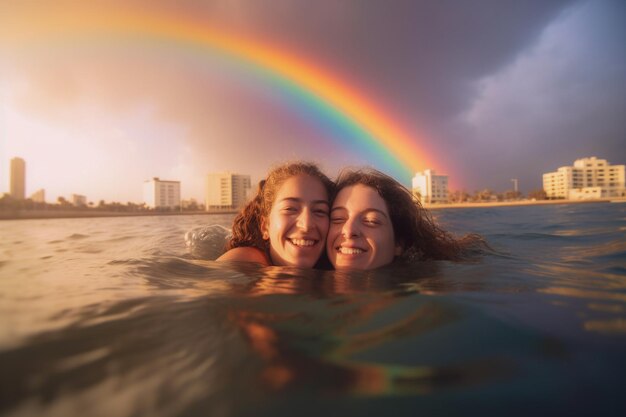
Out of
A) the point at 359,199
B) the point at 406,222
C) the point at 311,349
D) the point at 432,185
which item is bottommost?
the point at 311,349

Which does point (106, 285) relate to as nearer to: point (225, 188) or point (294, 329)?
point (294, 329)

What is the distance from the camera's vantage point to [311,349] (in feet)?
4.45

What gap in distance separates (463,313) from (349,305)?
686 millimetres

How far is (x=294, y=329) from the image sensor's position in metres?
1.59

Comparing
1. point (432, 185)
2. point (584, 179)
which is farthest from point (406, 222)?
point (584, 179)

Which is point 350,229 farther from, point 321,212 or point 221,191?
point 221,191

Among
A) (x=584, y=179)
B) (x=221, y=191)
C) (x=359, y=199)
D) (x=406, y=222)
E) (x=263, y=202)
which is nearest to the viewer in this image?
(x=359, y=199)

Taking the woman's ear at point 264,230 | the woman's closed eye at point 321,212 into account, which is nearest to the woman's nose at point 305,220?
the woman's closed eye at point 321,212

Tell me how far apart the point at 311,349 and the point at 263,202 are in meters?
3.36

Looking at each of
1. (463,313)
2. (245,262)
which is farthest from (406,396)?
(245,262)

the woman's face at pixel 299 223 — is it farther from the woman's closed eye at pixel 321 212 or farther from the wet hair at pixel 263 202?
the wet hair at pixel 263 202

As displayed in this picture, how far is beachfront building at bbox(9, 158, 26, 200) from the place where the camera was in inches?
2100

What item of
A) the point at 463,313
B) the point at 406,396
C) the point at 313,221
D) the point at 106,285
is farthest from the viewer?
the point at 313,221

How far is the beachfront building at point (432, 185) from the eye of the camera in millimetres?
100500
